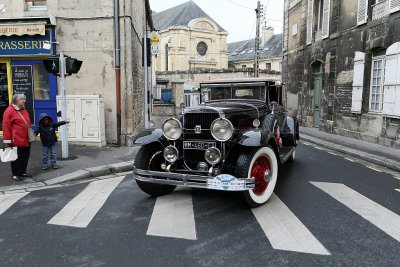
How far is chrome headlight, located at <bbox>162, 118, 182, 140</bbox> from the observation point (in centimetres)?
493

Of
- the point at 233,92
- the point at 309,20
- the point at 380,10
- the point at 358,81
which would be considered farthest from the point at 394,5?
the point at 309,20

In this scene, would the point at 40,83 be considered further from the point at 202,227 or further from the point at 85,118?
the point at 202,227

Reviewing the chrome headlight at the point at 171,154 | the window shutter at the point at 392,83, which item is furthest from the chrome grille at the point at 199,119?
the window shutter at the point at 392,83

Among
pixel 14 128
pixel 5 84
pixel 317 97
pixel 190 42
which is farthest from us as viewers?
pixel 190 42

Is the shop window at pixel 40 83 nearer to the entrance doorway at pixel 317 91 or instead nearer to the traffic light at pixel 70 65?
the traffic light at pixel 70 65

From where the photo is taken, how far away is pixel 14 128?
601 cm

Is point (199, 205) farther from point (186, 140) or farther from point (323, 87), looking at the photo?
point (323, 87)

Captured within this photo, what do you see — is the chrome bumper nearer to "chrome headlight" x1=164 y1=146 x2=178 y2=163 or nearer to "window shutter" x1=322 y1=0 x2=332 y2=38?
"chrome headlight" x1=164 y1=146 x2=178 y2=163

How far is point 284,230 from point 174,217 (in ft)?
4.48

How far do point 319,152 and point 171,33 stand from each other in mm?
47221

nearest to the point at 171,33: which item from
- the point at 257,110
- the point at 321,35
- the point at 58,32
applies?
the point at 321,35

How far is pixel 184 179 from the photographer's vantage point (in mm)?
4523

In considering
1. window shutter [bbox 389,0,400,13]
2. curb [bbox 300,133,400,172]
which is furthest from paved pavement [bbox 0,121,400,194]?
window shutter [bbox 389,0,400,13]

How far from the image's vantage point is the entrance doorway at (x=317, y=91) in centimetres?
1547
